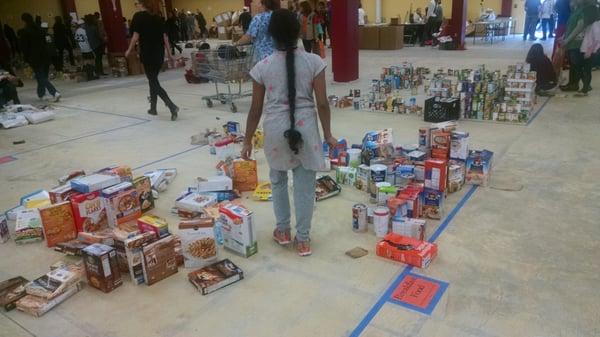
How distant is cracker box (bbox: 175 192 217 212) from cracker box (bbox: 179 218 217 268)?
1.71ft

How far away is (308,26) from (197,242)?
942cm

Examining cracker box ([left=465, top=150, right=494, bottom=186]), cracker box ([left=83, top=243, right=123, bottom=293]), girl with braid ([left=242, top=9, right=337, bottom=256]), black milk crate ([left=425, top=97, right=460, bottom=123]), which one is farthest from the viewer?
black milk crate ([left=425, top=97, right=460, bottom=123])

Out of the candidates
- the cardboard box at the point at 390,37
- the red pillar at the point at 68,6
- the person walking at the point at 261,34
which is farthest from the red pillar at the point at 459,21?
the red pillar at the point at 68,6

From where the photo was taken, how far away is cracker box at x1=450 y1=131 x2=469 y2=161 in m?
3.94

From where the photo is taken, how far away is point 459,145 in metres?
3.97

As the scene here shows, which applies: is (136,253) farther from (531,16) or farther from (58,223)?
(531,16)

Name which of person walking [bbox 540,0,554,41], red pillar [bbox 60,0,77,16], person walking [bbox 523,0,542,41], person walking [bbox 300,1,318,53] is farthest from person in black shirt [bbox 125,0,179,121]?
→ red pillar [bbox 60,0,77,16]

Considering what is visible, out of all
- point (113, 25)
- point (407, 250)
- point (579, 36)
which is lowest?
point (407, 250)

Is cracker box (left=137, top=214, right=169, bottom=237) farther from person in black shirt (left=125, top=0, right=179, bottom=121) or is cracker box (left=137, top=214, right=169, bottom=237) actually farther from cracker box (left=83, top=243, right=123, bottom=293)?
person in black shirt (left=125, top=0, right=179, bottom=121)

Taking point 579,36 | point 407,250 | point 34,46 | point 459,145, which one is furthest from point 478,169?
point 34,46

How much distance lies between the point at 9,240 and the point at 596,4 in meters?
7.95

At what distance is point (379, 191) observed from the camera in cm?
360

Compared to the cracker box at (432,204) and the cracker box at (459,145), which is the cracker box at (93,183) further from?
the cracker box at (459,145)

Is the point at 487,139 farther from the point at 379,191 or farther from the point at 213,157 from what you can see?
the point at 213,157
